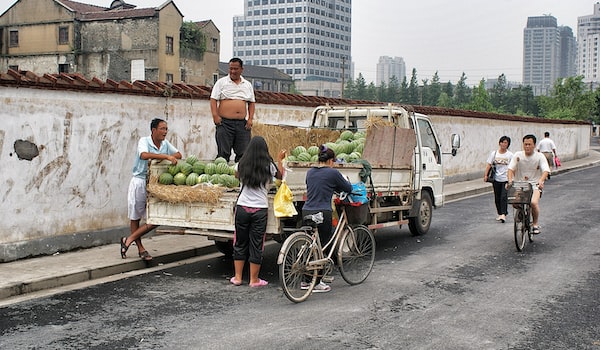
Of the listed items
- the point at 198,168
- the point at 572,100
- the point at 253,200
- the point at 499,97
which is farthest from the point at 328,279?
the point at 499,97

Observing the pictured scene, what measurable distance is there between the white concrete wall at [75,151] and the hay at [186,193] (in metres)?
1.85

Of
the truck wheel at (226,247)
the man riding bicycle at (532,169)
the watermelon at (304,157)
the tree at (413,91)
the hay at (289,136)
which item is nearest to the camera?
the truck wheel at (226,247)

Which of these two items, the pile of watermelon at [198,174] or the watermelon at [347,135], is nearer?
the pile of watermelon at [198,174]

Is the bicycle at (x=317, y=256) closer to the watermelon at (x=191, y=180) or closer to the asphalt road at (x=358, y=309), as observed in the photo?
the asphalt road at (x=358, y=309)

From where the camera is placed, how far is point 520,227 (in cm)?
1091

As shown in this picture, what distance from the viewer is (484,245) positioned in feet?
37.5

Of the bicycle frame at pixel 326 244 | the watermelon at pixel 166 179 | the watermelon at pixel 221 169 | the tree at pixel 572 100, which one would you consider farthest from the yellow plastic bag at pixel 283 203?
the tree at pixel 572 100

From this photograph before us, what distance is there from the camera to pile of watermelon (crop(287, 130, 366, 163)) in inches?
408

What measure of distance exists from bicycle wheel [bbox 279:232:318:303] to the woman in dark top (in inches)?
14.1

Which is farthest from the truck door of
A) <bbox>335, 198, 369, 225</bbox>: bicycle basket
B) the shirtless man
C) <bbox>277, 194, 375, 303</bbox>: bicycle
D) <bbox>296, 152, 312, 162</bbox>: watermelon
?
<bbox>277, 194, 375, 303</bbox>: bicycle

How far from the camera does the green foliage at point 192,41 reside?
68.9 metres

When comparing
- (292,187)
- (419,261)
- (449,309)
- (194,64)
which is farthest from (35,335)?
(194,64)

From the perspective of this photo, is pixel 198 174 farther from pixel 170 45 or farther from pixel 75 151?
pixel 170 45

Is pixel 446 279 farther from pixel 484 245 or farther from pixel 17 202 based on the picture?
pixel 17 202
